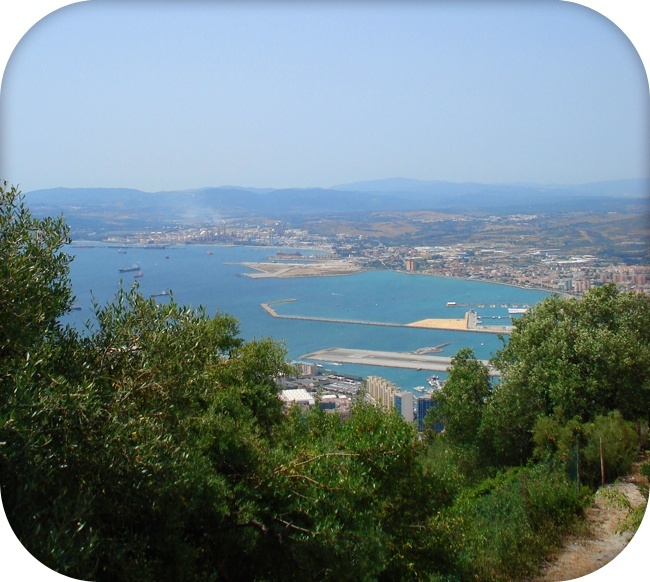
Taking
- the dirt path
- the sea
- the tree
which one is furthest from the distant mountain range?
the dirt path

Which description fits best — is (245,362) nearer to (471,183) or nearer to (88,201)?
(88,201)

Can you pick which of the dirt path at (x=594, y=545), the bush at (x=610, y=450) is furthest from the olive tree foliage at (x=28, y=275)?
the bush at (x=610, y=450)

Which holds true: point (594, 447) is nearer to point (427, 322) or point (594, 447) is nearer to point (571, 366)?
point (571, 366)

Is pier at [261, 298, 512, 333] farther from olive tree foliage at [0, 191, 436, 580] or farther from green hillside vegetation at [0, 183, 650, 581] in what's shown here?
olive tree foliage at [0, 191, 436, 580]

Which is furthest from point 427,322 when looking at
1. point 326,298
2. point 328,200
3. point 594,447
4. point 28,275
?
point 28,275

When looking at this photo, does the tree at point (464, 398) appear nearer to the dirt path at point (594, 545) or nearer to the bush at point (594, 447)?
Answer: the bush at point (594, 447)

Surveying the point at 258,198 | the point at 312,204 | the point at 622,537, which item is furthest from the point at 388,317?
the point at 622,537
